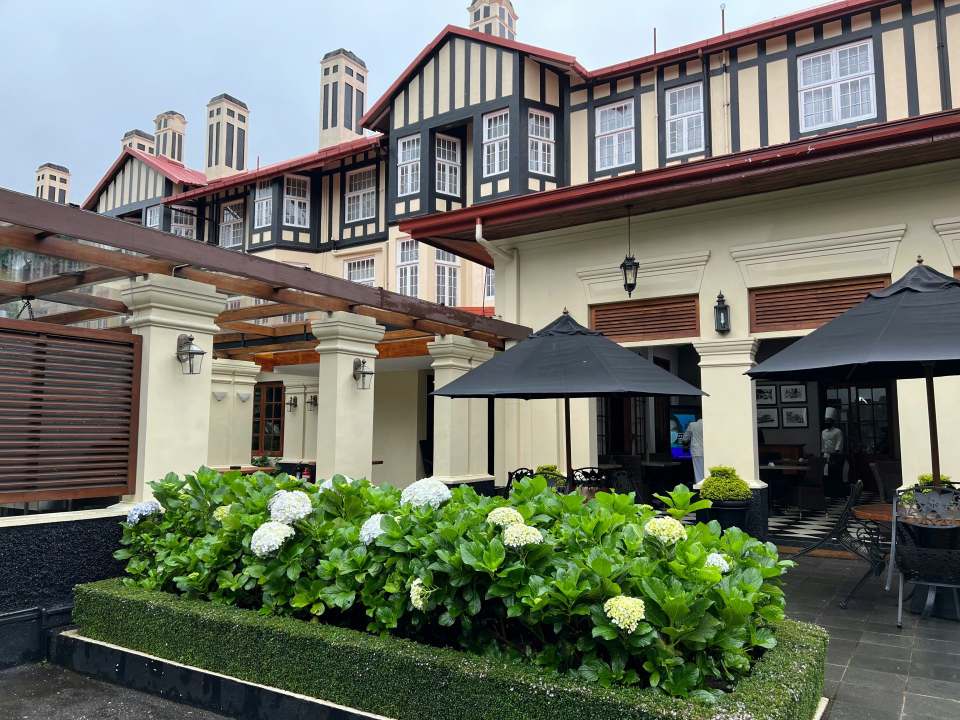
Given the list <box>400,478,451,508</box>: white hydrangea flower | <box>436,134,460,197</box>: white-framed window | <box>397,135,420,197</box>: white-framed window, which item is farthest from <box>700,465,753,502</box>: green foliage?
<box>397,135,420,197</box>: white-framed window

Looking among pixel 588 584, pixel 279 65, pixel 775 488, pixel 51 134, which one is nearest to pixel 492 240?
pixel 775 488

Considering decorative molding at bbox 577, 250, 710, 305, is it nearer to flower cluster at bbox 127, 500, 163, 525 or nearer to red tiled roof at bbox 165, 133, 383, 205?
flower cluster at bbox 127, 500, 163, 525

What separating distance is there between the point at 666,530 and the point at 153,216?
2191 centimetres

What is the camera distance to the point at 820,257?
796cm

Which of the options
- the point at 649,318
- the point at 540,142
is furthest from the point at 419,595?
the point at 540,142

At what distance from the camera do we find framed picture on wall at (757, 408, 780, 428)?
14.8 meters

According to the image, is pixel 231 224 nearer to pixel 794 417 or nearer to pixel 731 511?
pixel 794 417

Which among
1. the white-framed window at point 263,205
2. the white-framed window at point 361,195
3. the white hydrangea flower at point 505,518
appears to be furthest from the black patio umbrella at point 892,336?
the white-framed window at point 263,205

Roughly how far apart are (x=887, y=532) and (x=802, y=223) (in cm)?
388

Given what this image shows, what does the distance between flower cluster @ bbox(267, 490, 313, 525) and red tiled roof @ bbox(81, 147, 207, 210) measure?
19.5m

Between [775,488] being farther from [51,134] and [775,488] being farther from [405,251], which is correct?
[51,134]

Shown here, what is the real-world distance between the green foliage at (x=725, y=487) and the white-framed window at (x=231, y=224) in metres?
16.4

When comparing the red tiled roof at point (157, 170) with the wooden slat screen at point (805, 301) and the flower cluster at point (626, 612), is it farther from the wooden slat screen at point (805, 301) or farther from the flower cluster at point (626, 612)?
the flower cluster at point (626, 612)

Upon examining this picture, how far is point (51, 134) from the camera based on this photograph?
3866 inches
